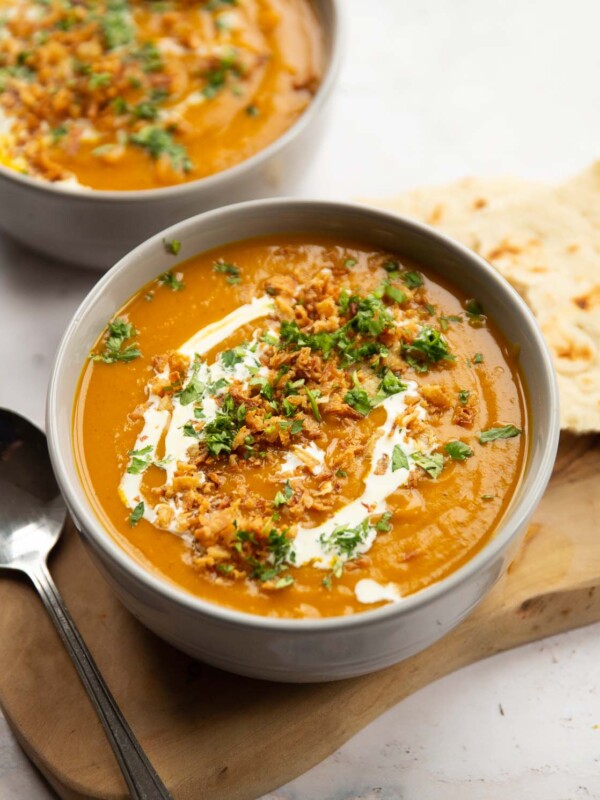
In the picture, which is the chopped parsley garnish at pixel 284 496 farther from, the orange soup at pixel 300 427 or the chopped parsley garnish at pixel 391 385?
the chopped parsley garnish at pixel 391 385

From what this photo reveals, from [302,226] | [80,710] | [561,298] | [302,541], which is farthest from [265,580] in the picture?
[561,298]

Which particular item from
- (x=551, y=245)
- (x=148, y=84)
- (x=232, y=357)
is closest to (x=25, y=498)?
(x=232, y=357)

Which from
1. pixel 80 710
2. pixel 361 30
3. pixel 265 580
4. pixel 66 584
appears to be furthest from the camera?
pixel 361 30

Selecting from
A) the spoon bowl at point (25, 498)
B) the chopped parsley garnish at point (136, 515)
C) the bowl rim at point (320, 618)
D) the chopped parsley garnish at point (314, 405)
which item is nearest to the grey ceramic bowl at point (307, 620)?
the bowl rim at point (320, 618)

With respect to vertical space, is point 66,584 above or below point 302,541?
below

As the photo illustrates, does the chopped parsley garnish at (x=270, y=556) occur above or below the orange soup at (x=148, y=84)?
below

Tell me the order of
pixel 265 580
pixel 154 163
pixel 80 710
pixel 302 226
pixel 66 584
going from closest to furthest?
1. pixel 265 580
2. pixel 80 710
3. pixel 66 584
4. pixel 302 226
5. pixel 154 163

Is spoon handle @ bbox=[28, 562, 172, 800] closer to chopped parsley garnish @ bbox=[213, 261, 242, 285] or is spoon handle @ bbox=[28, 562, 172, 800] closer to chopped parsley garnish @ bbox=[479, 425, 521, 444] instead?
chopped parsley garnish @ bbox=[213, 261, 242, 285]

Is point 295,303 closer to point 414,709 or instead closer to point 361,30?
point 414,709
